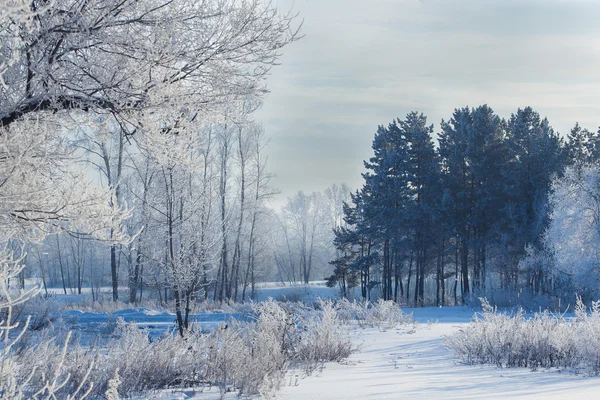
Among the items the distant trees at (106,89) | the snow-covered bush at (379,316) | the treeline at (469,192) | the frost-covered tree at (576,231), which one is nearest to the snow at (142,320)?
the snow-covered bush at (379,316)

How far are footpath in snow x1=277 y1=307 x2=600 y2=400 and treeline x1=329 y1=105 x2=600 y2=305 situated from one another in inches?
961

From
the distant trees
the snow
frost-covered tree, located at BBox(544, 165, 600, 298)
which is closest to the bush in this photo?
the distant trees

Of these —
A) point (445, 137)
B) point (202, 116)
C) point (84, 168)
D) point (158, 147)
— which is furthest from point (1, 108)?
point (445, 137)

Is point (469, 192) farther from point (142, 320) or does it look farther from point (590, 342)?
point (590, 342)

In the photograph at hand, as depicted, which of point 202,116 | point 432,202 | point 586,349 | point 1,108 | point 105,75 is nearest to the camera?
point 1,108

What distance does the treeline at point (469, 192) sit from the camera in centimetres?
3431

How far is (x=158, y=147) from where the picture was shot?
684 cm

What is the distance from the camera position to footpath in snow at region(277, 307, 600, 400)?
616 cm

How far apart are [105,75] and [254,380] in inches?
149

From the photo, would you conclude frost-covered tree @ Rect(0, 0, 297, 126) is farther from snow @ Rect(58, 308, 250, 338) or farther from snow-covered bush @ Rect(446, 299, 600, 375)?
snow @ Rect(58, 308, 250, 338)

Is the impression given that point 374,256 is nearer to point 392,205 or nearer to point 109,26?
point 392,205

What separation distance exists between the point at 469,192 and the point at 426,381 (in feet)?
102

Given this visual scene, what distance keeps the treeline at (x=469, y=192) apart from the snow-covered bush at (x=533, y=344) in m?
23.8

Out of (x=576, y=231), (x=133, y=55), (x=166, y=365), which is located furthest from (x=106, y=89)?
(x=576, y=231)
